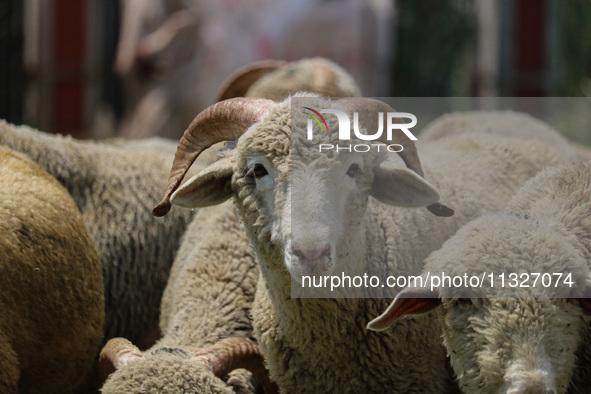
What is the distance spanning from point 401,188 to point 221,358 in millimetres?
1060

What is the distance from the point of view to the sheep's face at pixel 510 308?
2646mm

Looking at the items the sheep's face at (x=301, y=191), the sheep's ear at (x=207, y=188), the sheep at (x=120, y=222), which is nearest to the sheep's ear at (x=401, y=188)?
the sheep's face at (x=301, y=191)

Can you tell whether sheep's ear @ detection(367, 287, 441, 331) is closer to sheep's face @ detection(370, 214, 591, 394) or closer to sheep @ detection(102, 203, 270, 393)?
sheep's face @ detection(370, 214, 591, 394)

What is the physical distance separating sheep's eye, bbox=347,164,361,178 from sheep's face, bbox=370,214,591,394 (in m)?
0.49

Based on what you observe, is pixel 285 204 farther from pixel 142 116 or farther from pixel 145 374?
pixel 142 116

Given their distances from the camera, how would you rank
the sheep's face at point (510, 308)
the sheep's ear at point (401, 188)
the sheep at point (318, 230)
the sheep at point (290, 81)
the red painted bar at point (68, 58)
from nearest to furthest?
the sheep's face at point (510, 308) < the sheep at point (318, 230) < the sheep's ear at point (401, 188) < the sheep at point (290, 81) < the red painted bar at point (68, 58)

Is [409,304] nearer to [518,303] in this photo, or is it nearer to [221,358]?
[518,303]

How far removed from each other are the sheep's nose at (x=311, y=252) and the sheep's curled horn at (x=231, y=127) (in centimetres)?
66

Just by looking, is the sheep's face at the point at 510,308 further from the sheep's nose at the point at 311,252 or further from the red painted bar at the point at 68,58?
the red painted bar at the point at 68,58

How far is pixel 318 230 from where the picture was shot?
2.96m

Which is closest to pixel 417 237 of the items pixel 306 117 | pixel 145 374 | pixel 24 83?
pixel 306 117

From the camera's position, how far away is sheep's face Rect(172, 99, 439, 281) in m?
2.99

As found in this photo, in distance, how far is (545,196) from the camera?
331cm
